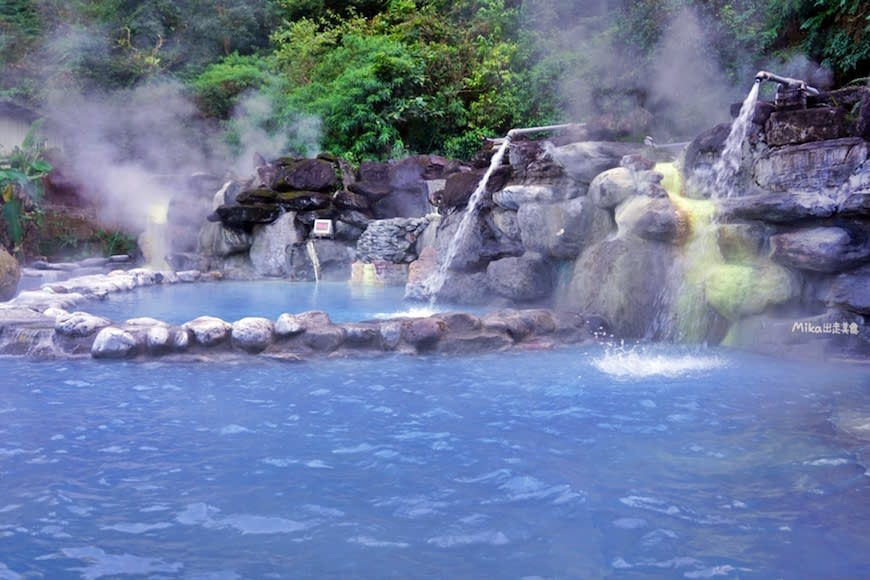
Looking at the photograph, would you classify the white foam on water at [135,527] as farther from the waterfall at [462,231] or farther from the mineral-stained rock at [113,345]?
the waterfall at [462,231]

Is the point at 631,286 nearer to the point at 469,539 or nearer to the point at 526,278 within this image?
the point at 526,278

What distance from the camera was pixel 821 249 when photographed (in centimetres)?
509

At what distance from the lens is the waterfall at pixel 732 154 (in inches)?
245

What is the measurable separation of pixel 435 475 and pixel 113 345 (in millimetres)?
3053

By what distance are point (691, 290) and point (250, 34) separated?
18006mm

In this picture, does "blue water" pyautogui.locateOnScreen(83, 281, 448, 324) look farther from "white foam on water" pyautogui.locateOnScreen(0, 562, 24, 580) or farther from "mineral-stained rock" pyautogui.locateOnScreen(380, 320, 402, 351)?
"white foam on water" pyautogui.locateOnScreen(0, 562, 24, 580)

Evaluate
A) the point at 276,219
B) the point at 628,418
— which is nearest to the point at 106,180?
the point at 276,219

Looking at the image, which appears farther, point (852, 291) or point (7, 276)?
point (7, 276)

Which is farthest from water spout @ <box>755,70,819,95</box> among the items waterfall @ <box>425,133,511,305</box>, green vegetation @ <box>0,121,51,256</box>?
green vegetation @ <box>0,121,51,256</box>

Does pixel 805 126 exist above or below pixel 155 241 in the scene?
above

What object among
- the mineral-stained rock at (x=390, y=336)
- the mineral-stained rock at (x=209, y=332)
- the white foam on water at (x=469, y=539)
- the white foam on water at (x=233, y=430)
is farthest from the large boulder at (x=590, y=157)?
the white foam on water at (x=469, y=539)

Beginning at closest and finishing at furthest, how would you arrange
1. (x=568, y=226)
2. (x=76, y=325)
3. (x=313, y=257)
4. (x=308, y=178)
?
(x=76, y=325) < (x=568, y=226) < (x=313, y=257) < (x=308, y=178)

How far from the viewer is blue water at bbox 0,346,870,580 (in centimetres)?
217

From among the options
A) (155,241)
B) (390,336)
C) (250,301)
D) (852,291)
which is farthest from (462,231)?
(155,241)
